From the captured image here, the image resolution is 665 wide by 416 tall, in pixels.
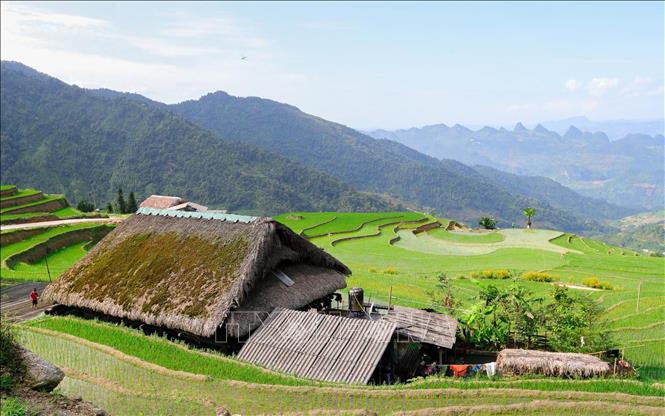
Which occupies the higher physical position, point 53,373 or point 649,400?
point 53,373

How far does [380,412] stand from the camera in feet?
31.2

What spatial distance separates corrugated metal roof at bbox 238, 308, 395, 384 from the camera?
1098 centimetres

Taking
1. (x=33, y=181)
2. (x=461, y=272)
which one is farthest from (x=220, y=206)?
(x=461, y=272)

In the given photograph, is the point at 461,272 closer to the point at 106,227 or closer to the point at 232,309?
the point at 232,309

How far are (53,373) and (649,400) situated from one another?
1101 centimetres

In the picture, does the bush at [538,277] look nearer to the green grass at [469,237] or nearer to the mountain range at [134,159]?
the green grass at [469,237]

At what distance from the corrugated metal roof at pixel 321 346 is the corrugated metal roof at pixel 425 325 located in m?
1.08

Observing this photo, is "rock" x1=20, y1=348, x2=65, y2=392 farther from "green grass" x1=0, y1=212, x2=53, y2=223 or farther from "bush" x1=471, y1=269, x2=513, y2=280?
"green grass" x1=0, y1=212, x2=53, y2=223

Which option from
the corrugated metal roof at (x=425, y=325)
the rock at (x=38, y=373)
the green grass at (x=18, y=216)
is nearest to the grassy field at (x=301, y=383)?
the corrugated metal roof at (x=425, y=325)

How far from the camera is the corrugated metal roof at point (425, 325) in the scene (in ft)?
42.3

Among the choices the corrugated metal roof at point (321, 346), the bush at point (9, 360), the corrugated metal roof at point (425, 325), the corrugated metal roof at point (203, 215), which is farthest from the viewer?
the corrugated metal roof at point (203, 215)

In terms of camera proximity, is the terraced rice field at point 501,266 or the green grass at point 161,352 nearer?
the green grass at point 161,352

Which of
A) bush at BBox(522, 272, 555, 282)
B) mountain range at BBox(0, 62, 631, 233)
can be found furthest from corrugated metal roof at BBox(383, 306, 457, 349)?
mountain range at BBox(0, 62, 631, 233)

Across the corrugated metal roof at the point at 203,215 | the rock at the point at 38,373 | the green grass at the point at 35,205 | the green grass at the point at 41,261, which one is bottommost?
the green grass at the point at 41,261
